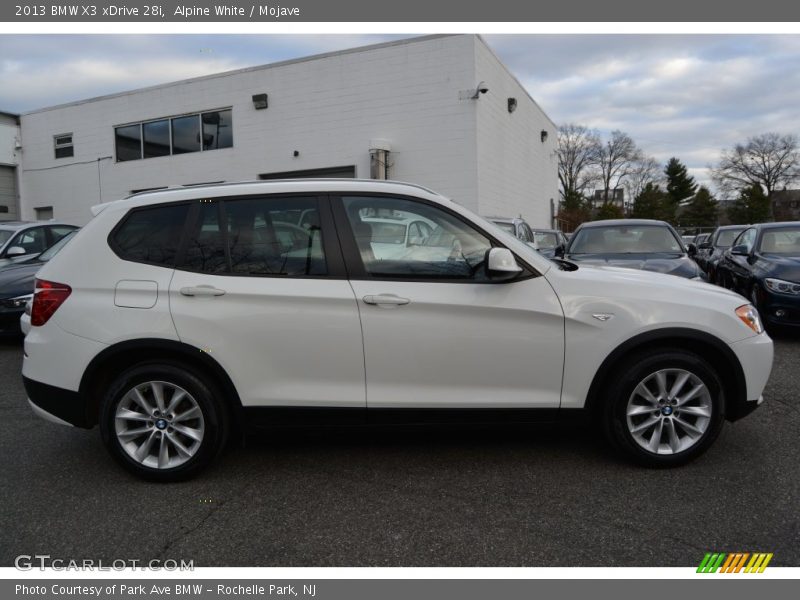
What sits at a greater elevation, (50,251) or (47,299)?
(50,251)

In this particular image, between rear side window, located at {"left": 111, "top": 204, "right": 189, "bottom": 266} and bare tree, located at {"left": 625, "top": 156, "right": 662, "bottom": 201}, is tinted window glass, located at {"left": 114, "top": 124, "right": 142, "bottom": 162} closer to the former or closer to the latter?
rear side window, located at {"left": 111, "top": 204, "right": 189, "bottom": 266}

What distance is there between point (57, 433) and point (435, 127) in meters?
14.0

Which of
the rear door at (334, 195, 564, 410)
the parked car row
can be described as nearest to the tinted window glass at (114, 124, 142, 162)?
the parked car row

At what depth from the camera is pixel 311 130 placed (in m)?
18.0

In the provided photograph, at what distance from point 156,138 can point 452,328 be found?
66.7 ft

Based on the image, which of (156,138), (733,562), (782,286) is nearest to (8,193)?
(156,138)

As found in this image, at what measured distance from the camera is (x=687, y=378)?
342cm

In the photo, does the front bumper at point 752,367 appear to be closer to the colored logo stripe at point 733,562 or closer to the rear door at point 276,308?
the colored logo stripe at point 733,562

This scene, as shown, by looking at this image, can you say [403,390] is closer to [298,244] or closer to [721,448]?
[298,244]

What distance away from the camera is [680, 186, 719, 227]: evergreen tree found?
225 feet

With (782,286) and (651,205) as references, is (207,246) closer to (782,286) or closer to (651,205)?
(782,286)

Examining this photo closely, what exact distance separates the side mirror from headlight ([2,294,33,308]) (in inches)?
260

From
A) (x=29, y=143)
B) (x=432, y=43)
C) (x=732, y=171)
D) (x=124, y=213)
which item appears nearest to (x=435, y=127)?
(x=432, y=43)

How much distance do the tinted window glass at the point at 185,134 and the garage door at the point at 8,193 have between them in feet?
27.8
